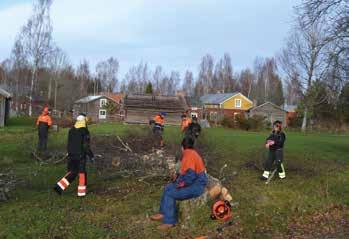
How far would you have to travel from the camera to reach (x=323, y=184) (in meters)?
10.8

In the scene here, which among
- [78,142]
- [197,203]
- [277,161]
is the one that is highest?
[78,142]

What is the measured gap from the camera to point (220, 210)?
272 inches

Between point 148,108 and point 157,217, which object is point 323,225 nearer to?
point 157,217

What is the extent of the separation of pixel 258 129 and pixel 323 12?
27.9 meters

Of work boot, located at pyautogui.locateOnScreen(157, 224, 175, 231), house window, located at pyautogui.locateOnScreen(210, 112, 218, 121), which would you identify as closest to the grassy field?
work boot, located at pyautogui.locateOnScreen(157, 224, 175, 231)

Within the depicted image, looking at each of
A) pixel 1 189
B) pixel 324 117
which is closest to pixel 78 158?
pixel 1 189

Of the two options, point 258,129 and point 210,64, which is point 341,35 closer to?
point 258,129

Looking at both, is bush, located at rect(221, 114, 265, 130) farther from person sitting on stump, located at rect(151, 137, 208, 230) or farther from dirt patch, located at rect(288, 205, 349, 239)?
person sitting on stump, located at rect(151, 137, 208, 230)

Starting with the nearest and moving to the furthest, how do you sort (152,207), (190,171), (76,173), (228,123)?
(190,171), (152,207), (76,173), (228,123)

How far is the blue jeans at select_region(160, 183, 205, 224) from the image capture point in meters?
6.76

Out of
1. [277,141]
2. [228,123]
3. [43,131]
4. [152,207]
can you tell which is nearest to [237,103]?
[228,123]

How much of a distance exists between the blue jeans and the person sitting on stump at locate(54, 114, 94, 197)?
2.55m

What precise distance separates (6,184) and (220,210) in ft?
16.3

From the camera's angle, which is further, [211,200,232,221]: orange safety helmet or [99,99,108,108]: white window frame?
[99,99,108,108]: white window frame
